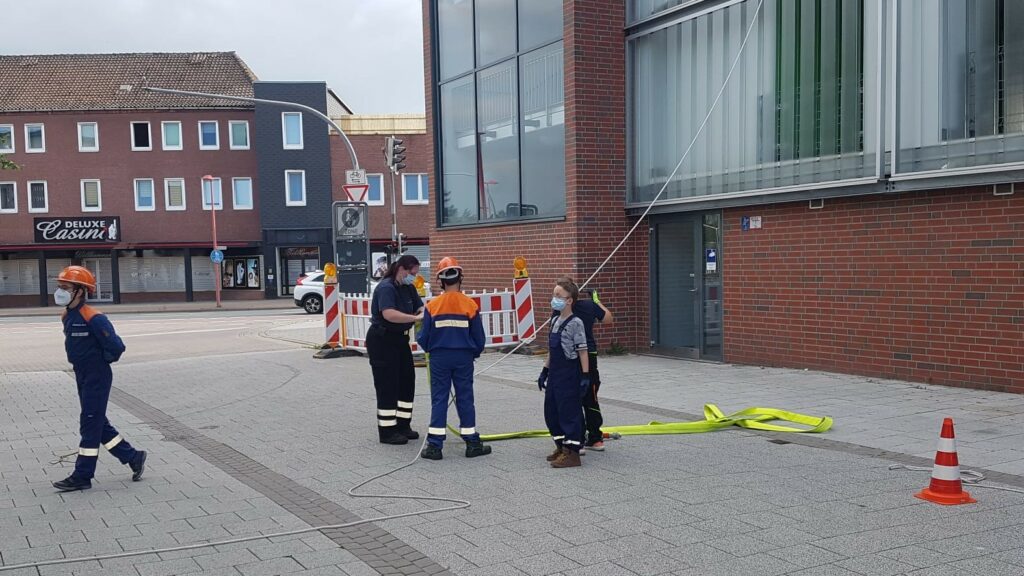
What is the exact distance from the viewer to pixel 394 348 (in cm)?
796

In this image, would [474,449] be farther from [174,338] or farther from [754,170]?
[174,338]

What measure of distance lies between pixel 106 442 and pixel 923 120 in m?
9.01

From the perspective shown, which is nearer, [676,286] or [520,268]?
[676,286]

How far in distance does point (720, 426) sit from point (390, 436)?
3.07 metres

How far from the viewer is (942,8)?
9.91 meters

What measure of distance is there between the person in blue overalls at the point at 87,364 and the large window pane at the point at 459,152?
34.9ft

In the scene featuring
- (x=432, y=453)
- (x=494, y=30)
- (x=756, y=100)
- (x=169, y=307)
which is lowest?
(x=169, y=307)

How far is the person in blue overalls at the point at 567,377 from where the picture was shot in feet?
22.6

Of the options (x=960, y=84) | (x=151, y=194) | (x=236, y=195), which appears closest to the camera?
(x=960, y=84)

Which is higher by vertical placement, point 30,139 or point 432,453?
point 30,139

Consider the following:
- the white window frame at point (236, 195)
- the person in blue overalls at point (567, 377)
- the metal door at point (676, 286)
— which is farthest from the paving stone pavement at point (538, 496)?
the white window frame at point (236, 195)

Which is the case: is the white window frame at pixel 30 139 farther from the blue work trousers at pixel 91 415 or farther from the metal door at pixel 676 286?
the blue work trousers at pixel 91 415

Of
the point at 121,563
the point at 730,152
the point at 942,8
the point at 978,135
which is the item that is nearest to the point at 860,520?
the point at 121,563

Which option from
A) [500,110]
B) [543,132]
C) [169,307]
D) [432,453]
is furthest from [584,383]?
[169,307]
